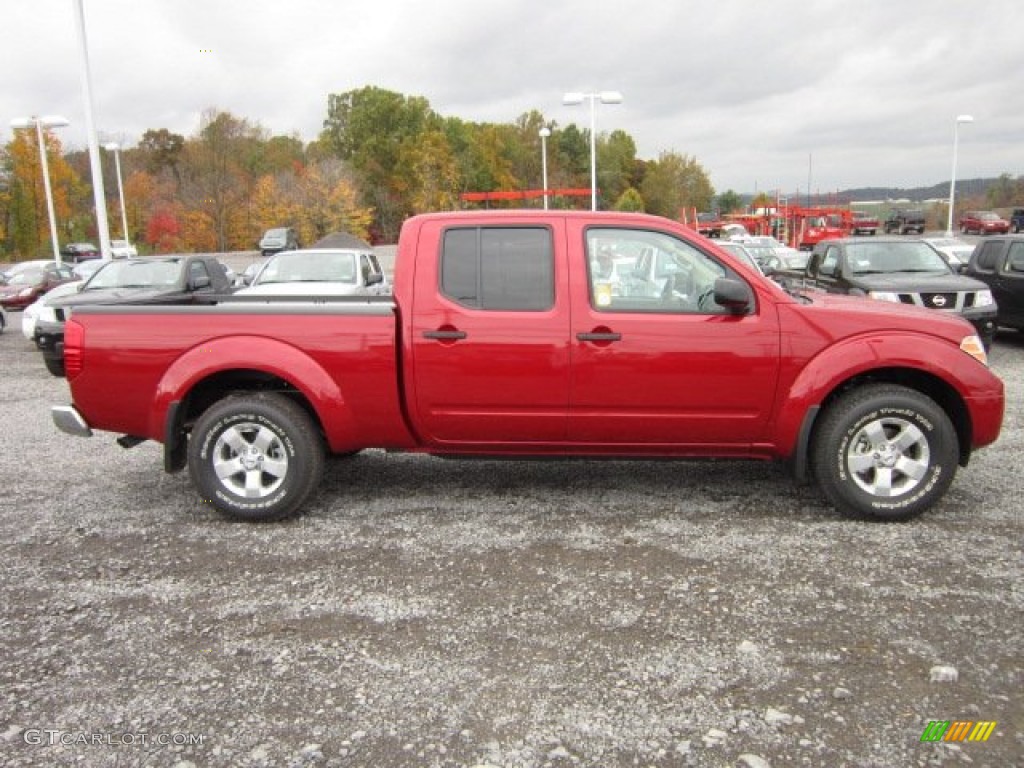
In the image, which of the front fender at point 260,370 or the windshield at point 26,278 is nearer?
the front fender at point 260,370

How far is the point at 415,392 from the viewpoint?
4.71 metres

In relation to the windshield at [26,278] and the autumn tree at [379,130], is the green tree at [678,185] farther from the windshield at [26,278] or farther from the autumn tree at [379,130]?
the windshield at [26,278]

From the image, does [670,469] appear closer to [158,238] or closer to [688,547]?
[688,547]

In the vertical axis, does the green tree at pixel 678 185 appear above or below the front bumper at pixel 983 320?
above

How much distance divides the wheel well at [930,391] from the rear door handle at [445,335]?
2.16 metres

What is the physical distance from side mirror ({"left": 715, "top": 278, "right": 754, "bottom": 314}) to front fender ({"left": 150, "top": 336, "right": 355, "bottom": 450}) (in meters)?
2.23

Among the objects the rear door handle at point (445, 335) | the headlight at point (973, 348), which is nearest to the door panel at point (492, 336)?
the rear door handle at point (445, 335)

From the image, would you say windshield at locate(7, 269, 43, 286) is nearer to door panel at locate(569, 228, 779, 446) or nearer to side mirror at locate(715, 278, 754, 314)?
door panel at locate(569, 228, 779, 446)

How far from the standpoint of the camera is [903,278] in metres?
10.8

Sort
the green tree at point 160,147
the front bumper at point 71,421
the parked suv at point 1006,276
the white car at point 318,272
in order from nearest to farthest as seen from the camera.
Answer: the front bumper at point 71,421 < the parked suv at point 1006,276 < the white car at point 318,272 < the green tree at point 160,147

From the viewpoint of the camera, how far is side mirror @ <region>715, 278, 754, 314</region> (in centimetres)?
439

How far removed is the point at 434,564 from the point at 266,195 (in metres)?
55.6

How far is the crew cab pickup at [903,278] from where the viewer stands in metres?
10.3

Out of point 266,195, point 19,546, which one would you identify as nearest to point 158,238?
point 266,195
